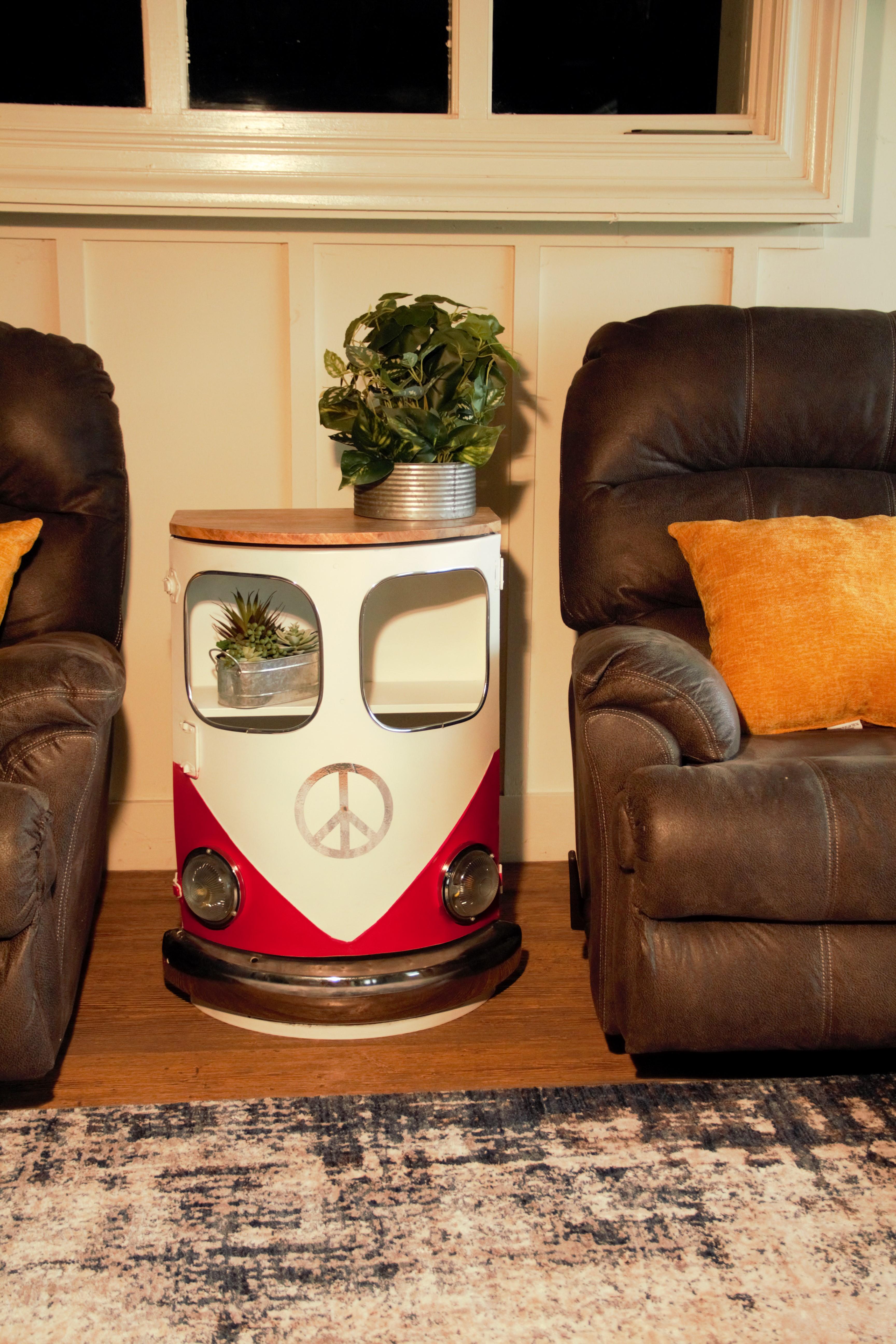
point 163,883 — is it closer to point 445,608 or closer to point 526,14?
point 445,608

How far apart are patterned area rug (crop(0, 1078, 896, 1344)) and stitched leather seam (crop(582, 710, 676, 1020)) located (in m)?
0.16

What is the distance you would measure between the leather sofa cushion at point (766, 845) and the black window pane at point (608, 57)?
58.8 inches

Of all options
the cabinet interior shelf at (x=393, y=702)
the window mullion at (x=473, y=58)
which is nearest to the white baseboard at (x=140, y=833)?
the cabinet interior shelf at (x=393, y=702)

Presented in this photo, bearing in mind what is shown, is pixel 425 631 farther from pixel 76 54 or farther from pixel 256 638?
pixel 76 54

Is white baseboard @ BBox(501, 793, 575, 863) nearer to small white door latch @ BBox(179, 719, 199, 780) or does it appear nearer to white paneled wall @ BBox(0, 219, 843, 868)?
white paneled wall @ BBox(0, 219, 843, 868)

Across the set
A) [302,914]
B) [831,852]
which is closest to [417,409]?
[302,914]

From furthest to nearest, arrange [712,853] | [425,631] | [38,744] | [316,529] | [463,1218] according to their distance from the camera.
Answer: [425,631], [316,529], [38,744], [712,853], [463,1218]

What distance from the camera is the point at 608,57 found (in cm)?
224

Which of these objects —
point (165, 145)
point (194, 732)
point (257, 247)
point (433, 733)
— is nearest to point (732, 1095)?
point (433, 733)

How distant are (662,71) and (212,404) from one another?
1128mm

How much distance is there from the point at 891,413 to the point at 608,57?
0.94 m

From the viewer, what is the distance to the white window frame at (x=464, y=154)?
6.81ft

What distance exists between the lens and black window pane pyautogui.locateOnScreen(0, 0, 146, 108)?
84.2 inches

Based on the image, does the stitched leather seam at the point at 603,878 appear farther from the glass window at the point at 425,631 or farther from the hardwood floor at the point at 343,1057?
the glass window at the point at 425,631
